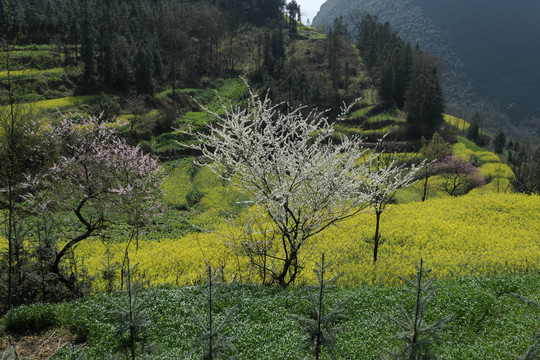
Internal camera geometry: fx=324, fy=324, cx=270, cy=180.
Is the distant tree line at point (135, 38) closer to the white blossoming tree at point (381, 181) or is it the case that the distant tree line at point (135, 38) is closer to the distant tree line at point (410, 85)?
the distant tree line at point (410, 85)

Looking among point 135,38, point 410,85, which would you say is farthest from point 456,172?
point 135,38

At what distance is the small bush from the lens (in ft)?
25.9

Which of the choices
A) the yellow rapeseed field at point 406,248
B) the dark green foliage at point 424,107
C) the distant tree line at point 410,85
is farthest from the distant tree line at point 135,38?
the yellow rapeseed field at point 406,248

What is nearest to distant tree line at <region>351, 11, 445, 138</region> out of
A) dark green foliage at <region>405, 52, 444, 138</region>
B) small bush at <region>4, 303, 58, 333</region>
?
dark green foliage at <region>405, 52, 444, 138</region>

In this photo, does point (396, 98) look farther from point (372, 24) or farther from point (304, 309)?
point (304, 309)

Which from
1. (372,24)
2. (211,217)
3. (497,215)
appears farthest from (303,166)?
(372,24)

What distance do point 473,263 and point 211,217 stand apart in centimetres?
1705

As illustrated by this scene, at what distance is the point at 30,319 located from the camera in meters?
7.93

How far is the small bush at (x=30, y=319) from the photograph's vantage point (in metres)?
7.89

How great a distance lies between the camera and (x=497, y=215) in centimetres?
1819

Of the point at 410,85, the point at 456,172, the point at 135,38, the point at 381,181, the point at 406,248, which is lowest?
the point at 406,248

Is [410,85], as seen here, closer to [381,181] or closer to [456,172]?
[456,172]

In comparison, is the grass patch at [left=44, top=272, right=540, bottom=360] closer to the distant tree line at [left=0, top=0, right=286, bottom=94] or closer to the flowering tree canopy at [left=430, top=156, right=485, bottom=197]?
the flowering tree canopy at [left=430, top=156, right=485, bottom=197]

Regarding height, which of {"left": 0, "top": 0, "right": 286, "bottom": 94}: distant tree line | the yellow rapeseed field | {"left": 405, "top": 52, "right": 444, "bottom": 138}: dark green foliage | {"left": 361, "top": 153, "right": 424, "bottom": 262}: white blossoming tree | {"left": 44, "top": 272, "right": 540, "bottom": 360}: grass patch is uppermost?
{"left": 0, "top": 0, "right": 286, "bottom": 94}: distant tree line
